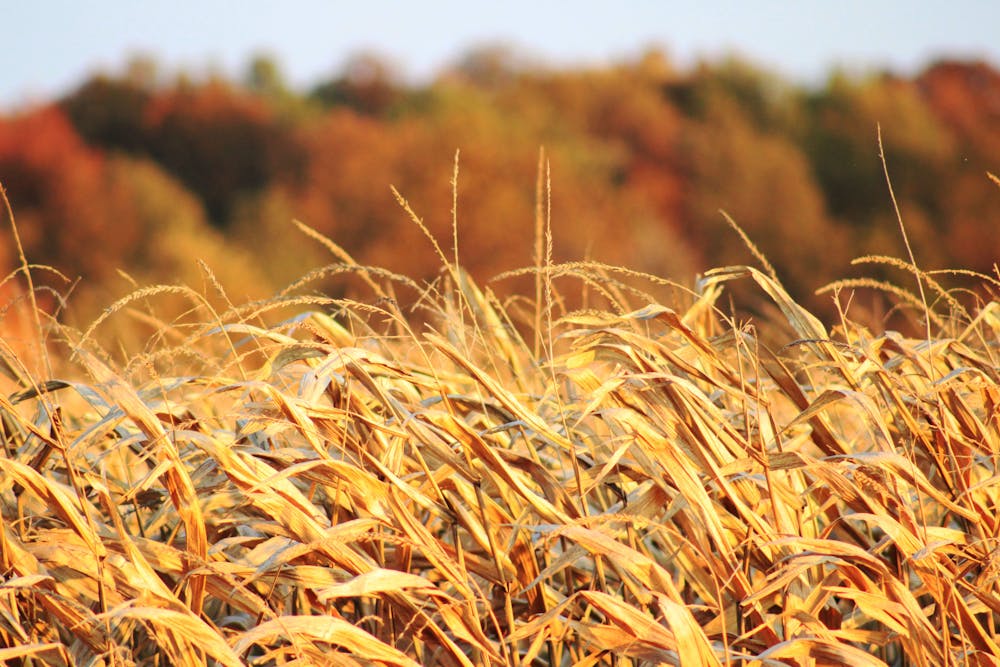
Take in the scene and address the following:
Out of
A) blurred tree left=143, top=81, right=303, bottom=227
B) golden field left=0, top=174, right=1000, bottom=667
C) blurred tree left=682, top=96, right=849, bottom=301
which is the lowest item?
blurred tree left=682, top=96, right=849, bottom=301

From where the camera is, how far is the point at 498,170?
2175 cm

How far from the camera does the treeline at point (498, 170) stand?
1933 cm

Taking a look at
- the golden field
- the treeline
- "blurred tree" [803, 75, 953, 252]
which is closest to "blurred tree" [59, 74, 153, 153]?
the treeline

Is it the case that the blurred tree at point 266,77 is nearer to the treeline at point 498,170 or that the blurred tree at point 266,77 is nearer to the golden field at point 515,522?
the treeline at point 498,170

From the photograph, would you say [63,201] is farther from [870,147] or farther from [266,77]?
[870,147]

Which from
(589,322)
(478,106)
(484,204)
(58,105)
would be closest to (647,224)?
(484,204)

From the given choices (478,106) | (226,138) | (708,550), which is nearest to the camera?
(708,550)

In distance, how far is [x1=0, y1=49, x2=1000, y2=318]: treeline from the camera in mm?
19328

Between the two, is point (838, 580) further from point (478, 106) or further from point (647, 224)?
point (478, 106)

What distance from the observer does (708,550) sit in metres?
1.26

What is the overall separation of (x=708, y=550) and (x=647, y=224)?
1877 cm

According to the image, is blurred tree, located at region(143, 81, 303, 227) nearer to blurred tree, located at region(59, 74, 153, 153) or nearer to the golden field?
blurred tree, located at region(59, 74, 153, 153)

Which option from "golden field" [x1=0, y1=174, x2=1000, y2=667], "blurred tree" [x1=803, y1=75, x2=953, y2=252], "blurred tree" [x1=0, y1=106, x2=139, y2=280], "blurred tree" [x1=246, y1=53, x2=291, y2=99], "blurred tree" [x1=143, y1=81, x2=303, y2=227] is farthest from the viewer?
"blurred tree" [x1=246, y1=53, x2=291, y2=99]

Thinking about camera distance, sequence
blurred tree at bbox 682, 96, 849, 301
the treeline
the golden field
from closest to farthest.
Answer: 1. the golden field
2. the treeline
3. blurred tree at bbox 682, 96, 849, 301
